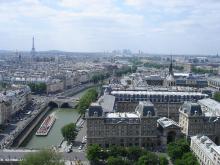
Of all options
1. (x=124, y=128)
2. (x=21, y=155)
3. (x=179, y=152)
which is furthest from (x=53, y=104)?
(x=179, y=152)

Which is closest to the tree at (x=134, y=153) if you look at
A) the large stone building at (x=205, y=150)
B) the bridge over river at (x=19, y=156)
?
the bridge over river at (x=19, y=156)

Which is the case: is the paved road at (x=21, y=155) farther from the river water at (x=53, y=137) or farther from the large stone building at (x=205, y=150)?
the large stone building at (x=205, y=150)

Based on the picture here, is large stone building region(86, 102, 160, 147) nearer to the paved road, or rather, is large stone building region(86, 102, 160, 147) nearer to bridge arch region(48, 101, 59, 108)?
the paved road

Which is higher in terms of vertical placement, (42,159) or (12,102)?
(12,102)

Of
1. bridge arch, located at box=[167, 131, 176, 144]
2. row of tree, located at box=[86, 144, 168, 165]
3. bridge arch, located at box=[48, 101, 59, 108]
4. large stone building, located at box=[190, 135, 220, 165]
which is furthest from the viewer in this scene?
bridge arch, located at box=[48, 101, 59, 108]

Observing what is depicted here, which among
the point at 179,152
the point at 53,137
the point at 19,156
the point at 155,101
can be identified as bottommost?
the point at 53,137

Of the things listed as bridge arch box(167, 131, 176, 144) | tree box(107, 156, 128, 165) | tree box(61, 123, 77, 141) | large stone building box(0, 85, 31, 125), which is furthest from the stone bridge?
tree box(107, 156, 128, 165)

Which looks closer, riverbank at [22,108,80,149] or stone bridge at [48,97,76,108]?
riverbank at [22,108,80,149]

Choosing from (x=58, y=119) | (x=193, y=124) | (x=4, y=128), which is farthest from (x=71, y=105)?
(x=193, y=124)

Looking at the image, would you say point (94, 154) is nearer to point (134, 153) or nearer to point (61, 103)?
point (134, 153)
